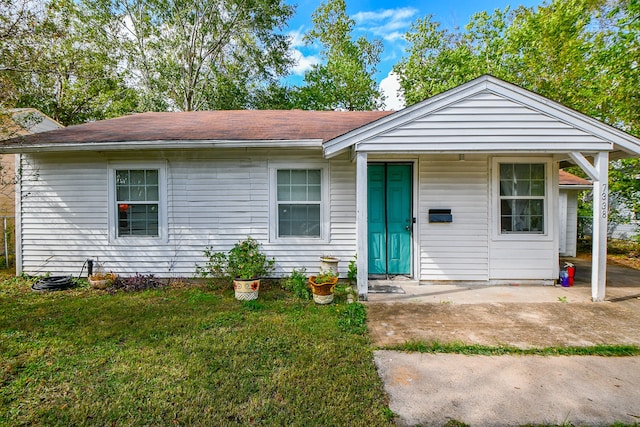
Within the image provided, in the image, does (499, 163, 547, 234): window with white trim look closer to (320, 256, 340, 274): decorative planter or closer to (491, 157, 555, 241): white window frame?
(491, 157, 555, 241): white window frame

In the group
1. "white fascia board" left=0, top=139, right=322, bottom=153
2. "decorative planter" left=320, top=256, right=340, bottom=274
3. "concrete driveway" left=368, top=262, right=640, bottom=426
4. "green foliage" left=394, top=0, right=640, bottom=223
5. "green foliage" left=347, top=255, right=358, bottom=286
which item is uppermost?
"green foliage" left=394, top=0, right=640, bottom=223

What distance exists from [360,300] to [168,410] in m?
3.16

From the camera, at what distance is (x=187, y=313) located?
4297mm

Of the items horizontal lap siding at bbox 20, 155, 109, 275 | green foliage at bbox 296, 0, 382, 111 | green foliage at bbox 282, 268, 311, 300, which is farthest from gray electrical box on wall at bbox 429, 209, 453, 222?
green foliage at bbox 296, 0, 382, 111

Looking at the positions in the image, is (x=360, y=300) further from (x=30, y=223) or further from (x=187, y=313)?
(x=30, y=223)

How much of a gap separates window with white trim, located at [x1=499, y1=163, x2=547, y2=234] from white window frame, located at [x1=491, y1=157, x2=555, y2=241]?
0.05 meters

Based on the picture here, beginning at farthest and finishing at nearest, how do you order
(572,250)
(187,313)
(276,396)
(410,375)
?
Result: (572,250) < (187,313) < (410,375) < (276,396)

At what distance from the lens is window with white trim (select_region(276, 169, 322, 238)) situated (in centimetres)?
590

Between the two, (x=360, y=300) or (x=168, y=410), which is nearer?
(x=168, y=410)

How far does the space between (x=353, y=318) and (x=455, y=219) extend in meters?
3.10

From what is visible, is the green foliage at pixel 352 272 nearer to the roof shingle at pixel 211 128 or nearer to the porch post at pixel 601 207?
the roof shingle at pixel 211 128

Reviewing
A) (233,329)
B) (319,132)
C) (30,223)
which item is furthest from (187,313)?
(30,223)

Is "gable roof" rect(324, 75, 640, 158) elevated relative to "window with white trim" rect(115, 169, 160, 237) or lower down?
elevated

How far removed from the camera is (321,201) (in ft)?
19.2
